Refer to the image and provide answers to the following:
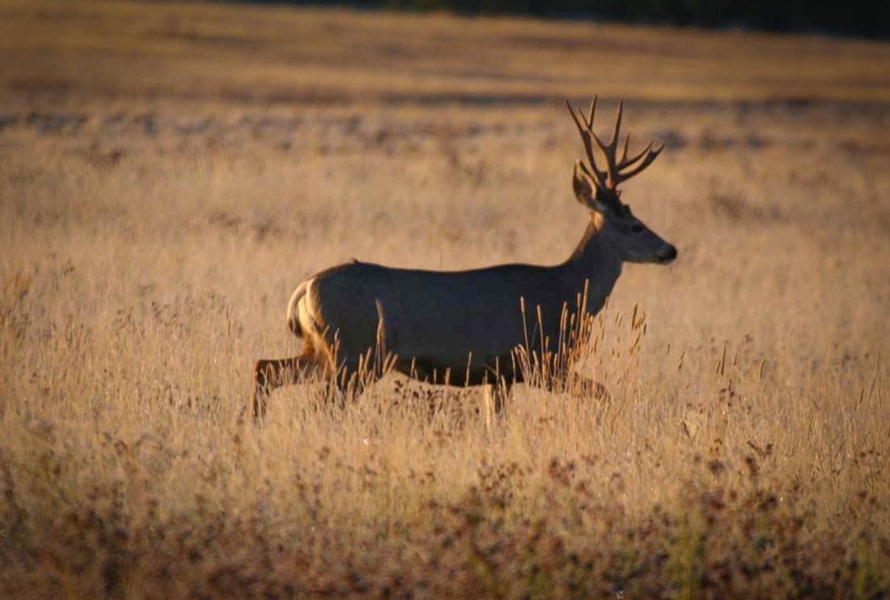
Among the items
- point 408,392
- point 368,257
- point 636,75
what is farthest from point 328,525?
point 636,75

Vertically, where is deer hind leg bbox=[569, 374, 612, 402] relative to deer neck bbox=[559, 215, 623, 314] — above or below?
below

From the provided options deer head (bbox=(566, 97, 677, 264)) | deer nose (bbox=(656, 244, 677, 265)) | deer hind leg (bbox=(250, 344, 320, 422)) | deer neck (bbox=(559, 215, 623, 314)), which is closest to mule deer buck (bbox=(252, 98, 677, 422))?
deer hind leg (bbox=(250, 344, 320, 422))

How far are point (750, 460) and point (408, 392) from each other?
235 cm

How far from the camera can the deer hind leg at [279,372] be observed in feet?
28.6

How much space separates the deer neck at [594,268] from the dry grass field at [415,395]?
0.36 m

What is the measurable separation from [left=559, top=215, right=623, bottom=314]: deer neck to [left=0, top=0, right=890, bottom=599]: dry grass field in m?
0.36

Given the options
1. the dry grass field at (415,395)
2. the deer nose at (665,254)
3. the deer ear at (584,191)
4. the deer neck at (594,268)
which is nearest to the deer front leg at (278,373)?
the dry grass field at (415,395)

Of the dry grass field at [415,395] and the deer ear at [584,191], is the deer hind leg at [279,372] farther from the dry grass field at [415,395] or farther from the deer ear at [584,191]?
the deer ear at [584,191]

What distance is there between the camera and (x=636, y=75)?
2160 inches

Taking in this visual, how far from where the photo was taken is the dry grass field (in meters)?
6.46

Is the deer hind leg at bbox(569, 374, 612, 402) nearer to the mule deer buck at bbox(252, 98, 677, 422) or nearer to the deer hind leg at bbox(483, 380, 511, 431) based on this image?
the mule deer buck at bbox(252, 98, 677, 422)

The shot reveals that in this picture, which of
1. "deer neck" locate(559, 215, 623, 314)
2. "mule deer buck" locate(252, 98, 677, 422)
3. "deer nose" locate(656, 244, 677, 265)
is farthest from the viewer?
"deer nose" locate(656, 244, 677, 265)

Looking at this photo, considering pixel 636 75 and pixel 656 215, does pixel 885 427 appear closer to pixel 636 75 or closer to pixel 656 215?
pixel 656 215

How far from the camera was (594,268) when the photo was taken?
32.0 feet
